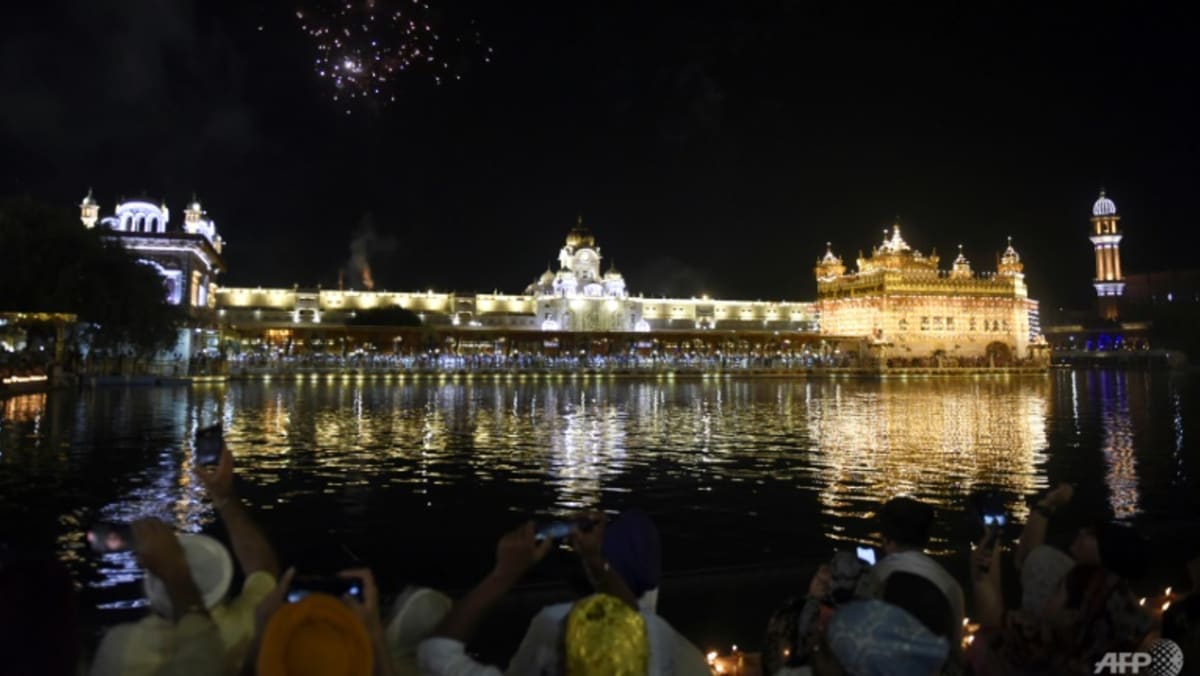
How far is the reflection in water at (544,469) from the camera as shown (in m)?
8.97

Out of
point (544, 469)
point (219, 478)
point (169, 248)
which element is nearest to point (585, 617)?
point (219, 478)

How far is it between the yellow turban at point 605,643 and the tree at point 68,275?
37.4m

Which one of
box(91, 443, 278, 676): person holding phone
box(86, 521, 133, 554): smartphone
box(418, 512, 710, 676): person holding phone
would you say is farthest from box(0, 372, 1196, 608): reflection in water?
box(418, 512, 710, 676): person holding phone

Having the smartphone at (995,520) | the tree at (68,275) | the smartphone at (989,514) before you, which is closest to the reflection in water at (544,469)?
the smartphone at (989,514)

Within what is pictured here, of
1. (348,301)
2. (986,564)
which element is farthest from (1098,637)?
(348,301)

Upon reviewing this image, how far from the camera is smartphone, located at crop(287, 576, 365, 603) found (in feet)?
7.50

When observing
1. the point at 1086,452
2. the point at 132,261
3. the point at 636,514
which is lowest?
the point at 1086,452

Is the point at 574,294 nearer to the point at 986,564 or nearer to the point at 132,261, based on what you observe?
the point at 132,261

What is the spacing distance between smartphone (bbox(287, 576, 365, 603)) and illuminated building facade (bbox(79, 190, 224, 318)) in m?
53.2

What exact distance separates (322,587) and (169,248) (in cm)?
6114

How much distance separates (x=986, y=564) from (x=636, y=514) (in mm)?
1814

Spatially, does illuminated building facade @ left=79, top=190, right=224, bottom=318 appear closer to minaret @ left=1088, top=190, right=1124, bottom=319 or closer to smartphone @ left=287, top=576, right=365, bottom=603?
smartphone @ left=287, top=576, right=365, bottom=603

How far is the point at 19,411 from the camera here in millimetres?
22484

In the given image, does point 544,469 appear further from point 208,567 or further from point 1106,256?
point 1106,256
